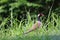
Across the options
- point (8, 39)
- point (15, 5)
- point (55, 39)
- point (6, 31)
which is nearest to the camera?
point (55, 39)

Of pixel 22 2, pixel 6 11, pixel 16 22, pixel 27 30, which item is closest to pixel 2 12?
pixel 6 11

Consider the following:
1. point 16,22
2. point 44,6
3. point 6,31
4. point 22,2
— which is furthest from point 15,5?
point 6,31

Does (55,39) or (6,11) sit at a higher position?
(55,39)

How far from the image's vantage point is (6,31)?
759 centimetres

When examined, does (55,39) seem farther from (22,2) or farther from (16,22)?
(22,2)

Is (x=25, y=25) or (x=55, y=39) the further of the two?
(x=25, y=25)

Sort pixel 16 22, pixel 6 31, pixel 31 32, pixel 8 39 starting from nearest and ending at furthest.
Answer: pixel 8 39 → pixel 31 32 → pixel 6 31 → pixel 16 22

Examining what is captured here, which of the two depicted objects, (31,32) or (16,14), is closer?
(31,32)

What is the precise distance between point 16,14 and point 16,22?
4334mm

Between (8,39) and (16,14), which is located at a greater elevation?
(8,39)

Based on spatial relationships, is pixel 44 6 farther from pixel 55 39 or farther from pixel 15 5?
pixel 55 39

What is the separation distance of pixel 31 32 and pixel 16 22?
148 centimetres

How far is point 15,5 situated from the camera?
12.6m

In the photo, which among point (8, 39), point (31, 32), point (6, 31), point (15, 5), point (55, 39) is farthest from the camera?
point (15, 5)
